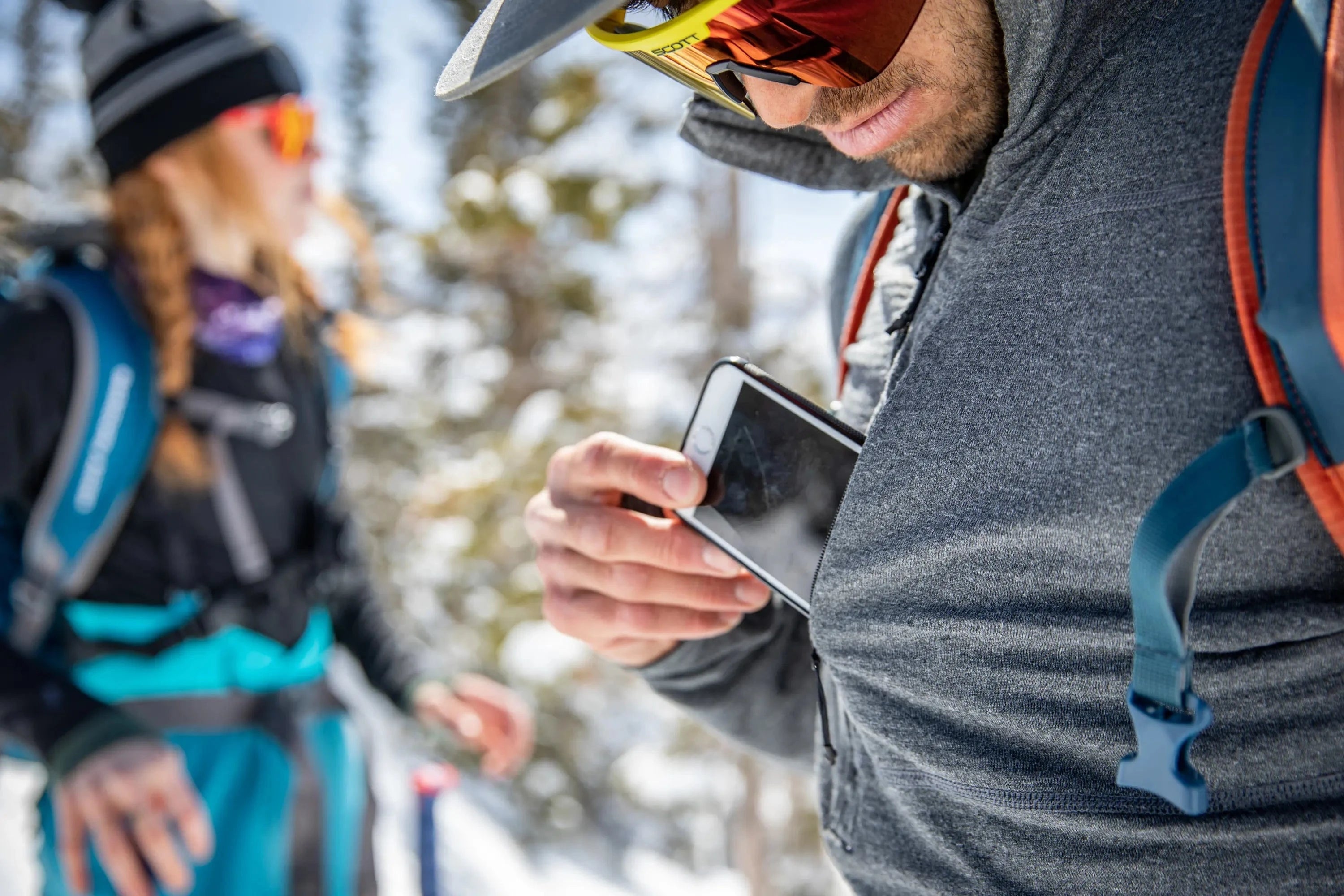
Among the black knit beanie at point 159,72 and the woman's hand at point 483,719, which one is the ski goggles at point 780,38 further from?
the woman's hand at point 483,719

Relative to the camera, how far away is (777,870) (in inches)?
296

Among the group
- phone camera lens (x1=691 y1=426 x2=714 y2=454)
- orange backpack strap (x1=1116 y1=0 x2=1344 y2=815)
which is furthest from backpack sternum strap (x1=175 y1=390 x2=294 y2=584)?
orange backpack strap (x1=1116 y1=0 x2=1344 y2=815)

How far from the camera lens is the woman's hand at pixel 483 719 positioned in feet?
9.28

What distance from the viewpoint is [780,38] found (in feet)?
3.19

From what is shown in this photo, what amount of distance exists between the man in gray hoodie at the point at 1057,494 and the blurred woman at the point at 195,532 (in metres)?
1.77

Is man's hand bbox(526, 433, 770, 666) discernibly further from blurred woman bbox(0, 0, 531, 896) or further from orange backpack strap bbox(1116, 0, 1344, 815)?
blurred woman bbox(0, 0, 531, 896)

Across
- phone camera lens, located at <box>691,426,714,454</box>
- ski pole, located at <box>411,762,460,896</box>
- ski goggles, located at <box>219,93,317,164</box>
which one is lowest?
ski pole, located at <box>411,762,460,896</box>

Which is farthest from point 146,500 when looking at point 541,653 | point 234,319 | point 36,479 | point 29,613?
point 541,653

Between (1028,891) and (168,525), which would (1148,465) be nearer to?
(1028,891)

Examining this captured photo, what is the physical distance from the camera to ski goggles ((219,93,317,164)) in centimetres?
270

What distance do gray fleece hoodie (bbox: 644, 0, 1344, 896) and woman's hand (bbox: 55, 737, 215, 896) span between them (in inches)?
67.5

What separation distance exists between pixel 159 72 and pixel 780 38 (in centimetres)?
243

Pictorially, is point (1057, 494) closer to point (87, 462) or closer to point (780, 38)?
point (780, 38)

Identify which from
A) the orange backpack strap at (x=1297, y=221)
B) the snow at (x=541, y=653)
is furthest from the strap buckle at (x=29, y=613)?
the snow at (x=541, y=653)
